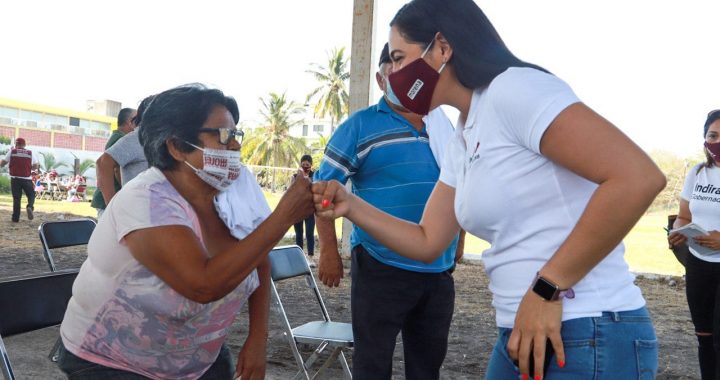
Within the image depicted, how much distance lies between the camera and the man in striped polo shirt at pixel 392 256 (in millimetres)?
3426

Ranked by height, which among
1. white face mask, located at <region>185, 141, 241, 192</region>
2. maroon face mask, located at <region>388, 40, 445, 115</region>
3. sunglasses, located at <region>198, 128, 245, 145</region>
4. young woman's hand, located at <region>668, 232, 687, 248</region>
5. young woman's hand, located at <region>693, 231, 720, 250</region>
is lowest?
young woman's hand, located at <region>668, 232, 687, 248</region>

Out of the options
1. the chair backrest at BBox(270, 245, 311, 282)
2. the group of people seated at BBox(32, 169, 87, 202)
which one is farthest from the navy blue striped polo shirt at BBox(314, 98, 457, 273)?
the group of people seated at BBox(32, 169, 87, 202)

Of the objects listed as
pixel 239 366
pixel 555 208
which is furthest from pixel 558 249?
pixel 239 366

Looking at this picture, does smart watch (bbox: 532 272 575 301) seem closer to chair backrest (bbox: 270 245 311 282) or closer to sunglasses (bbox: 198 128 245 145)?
sunglasses (bbox: 198 128 245 145)

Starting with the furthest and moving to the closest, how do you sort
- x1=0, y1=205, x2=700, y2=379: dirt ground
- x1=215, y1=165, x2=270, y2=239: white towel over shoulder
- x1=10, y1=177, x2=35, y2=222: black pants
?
x1=10, y1=177, x2=35, y2=222: black pants
x1=0, y1=205, x2=700, y2=379: dirt ground
x1=215, y1=165, x2=270, y2=239: white towel over shoulder

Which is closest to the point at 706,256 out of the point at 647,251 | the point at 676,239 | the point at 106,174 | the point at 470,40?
the point at 676,239

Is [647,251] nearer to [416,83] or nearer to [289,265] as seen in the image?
[289,265]

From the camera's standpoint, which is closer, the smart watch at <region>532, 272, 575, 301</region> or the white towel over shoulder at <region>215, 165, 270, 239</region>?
the smart watch at <region>532, 272, 575, 301</region>

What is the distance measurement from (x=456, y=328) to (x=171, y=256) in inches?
201

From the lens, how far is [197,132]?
89.0 inches

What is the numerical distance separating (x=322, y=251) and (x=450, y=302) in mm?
Result: 748

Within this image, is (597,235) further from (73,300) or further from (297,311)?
(297,311)

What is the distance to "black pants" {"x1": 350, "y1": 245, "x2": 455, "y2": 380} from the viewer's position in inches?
135

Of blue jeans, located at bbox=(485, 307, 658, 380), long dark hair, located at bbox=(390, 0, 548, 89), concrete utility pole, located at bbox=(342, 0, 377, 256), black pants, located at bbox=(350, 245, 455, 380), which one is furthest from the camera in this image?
concrete utility pole, located at bbox=(342, 0, 377, 256)
